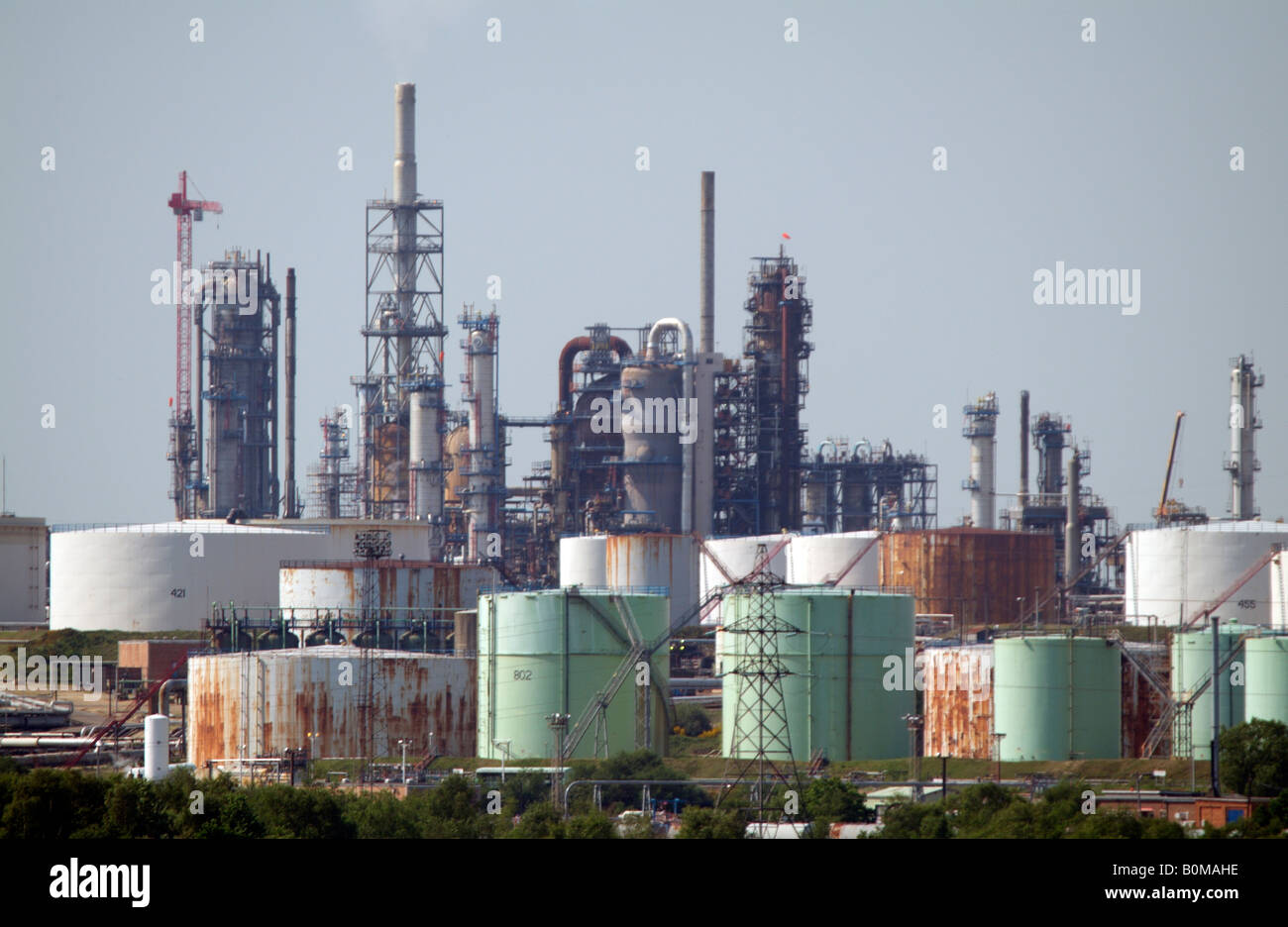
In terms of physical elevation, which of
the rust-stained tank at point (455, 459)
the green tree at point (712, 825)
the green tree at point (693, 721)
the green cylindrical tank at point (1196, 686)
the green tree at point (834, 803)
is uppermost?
the rust-stained tank at point (455, 459)

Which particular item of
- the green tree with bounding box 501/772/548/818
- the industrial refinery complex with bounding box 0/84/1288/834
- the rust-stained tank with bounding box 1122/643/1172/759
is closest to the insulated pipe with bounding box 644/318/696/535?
the industrial refinery complex with bounding box 0/84/1288/834

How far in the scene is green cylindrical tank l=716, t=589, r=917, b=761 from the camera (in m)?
48.1

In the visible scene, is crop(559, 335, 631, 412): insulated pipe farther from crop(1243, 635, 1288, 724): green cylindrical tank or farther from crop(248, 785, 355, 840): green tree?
crop(248, 785, 355, 840): green tree

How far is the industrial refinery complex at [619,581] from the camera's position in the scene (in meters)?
48.2

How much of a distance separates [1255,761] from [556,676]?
16785 mm

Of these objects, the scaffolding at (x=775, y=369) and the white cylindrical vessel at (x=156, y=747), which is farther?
the scaffolding at (x=775, y=369)

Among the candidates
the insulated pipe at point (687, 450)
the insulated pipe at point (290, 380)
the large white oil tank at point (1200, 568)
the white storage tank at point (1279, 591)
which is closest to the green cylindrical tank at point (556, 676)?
the white storage tank at point (1279, 591)

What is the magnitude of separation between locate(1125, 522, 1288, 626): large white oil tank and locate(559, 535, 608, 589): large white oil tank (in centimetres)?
2001

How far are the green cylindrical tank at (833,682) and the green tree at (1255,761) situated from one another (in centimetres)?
926

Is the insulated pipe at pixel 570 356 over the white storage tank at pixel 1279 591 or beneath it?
over

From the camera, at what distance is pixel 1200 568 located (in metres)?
64.9

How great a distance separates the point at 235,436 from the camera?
87.0 meters

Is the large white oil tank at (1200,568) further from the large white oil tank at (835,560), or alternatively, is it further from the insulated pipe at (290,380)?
the insulated pipe at (290,380)
